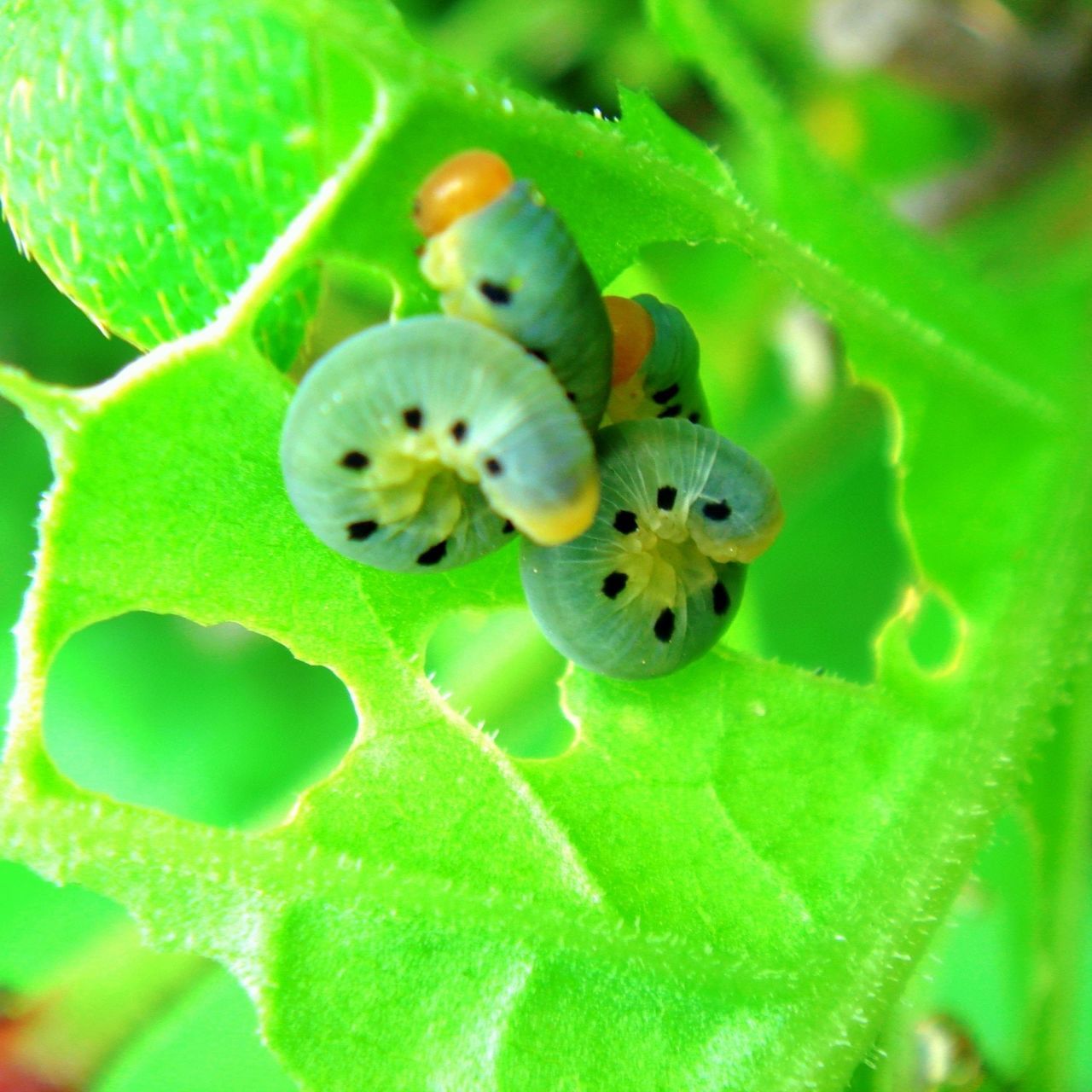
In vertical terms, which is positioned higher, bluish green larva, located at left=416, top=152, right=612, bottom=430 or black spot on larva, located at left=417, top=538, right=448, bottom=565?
bluish green larva, located at left=416, top=152, right=612, bottom=430

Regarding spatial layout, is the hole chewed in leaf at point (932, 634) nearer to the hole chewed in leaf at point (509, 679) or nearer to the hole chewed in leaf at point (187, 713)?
the hole chewed in leaf at point (509, 679)

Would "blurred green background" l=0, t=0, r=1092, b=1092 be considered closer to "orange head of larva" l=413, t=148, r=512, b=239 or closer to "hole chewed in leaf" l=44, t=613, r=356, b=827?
"hole chewed in leaf" l=44, t=613, r=356, b=827

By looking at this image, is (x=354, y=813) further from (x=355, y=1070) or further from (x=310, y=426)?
(x=310, y=426)

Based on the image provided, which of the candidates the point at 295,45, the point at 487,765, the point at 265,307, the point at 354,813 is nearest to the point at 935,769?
the point at 487,765

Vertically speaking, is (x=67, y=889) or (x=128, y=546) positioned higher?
(x=128, y=546)

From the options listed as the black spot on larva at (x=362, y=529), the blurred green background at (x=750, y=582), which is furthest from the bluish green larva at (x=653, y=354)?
the blurred green background at (x=750, y=582)

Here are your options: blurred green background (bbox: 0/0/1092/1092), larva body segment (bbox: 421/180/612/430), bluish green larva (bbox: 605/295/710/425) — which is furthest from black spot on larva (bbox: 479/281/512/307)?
blurred green background (bbox: 0/0/1092/1092)
